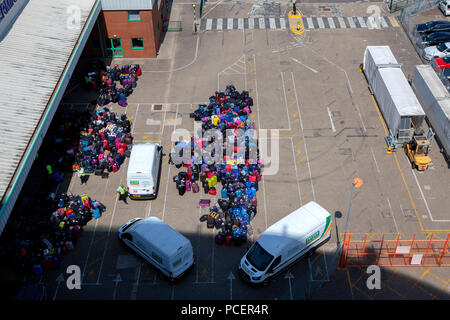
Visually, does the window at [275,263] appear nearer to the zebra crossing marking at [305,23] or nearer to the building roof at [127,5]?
the building roof at [127,5]

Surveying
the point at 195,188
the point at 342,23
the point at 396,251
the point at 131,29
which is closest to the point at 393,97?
the point at 396,251

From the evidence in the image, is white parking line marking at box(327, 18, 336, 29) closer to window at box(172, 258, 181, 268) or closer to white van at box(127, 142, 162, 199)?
white van at box(127, 142, 162, 199)

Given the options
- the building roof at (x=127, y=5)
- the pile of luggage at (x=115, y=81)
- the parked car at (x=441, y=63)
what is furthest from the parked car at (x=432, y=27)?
the pile of luggage at (x=115, y=81)

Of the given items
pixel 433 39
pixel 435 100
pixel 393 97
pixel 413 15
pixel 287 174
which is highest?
pixel 393 97

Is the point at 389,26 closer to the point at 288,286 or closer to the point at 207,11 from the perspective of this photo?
the point at 207,11

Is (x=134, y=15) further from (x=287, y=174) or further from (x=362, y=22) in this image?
(x=362, y=22)

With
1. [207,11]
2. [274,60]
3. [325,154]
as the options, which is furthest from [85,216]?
[207,11]

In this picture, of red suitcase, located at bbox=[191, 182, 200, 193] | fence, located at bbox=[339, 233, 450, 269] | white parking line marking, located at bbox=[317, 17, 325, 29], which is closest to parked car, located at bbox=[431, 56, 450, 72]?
white parking line marking, located at bbox=[317, 17, 325, 29]
